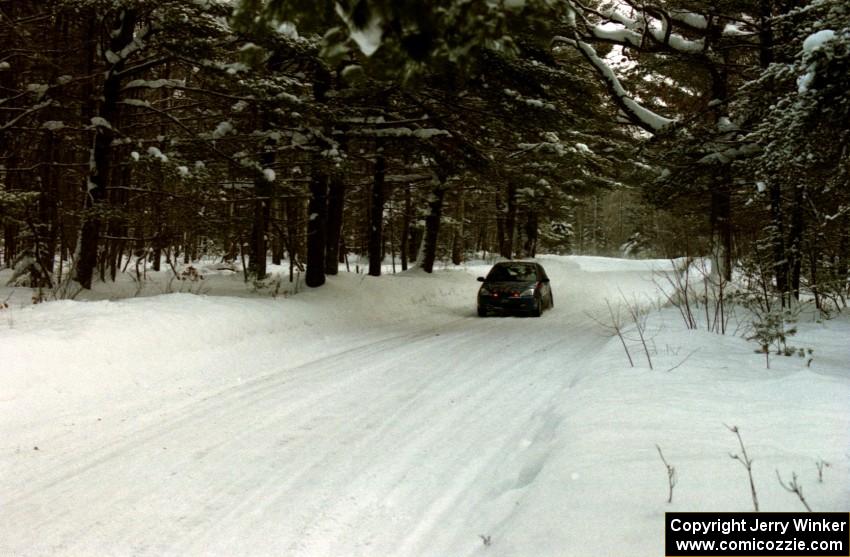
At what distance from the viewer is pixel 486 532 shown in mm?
3270

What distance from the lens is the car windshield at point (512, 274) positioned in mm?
15430

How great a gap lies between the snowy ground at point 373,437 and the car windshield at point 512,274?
654 cm

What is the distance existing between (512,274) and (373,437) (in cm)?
1133

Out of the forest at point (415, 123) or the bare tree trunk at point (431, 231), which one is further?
the bare tree trunk at point (431, 231)

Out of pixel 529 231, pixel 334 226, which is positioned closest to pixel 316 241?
pixel 334 226

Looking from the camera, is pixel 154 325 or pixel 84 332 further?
pixel 154 325

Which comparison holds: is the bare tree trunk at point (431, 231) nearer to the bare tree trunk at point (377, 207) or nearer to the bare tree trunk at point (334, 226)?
the bare tree trunk at point (377, 207)

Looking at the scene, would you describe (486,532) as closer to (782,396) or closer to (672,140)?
(782,396)

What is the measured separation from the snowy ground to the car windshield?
6543mm

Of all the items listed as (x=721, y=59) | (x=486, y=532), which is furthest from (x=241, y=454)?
(x=721, y=59)

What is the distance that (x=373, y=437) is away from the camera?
491cm

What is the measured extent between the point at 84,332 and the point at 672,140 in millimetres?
12003

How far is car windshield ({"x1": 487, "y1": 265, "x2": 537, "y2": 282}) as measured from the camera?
607 inches

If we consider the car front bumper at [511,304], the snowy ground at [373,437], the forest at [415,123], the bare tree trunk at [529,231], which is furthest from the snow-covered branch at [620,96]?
the bare tree trunk at [529,231]
